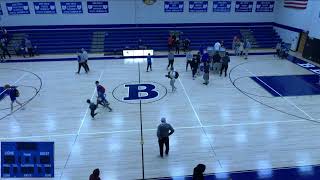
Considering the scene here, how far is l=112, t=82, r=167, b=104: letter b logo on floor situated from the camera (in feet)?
49.3

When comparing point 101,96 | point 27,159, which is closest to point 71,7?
point 101,96

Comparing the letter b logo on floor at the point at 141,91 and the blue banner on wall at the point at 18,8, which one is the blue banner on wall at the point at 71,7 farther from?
the letter b logo on floor at the point at 141,91

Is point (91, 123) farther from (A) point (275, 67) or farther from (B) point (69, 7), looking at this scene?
(B) point (69, 7)

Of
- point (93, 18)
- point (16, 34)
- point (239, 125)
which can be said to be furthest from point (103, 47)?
point (239, 125)

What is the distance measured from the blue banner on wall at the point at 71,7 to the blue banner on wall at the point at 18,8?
3242 mm

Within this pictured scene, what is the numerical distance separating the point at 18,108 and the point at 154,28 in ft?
53.8

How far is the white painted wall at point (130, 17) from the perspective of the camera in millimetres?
26266

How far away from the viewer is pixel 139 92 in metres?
16.0

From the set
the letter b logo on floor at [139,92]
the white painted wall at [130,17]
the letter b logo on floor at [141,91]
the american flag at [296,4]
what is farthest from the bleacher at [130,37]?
the letter b logo on floor at [141,91]

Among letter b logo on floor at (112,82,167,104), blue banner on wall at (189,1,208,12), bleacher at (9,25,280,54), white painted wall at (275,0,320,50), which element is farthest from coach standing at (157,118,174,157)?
blue banner on wall at (189,1,208,12)

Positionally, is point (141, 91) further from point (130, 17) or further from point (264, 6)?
point (264, 6)

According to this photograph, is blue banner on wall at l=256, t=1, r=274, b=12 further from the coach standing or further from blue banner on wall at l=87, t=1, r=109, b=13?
the coach standing

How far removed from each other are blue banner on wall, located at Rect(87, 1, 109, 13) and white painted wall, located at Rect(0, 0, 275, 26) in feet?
1.21

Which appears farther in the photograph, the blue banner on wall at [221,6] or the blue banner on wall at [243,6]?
the blue banner on wall at [243,6]
